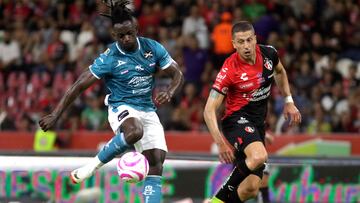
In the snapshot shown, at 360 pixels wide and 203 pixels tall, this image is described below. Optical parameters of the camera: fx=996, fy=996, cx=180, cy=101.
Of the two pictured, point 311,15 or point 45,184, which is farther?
point 311,15

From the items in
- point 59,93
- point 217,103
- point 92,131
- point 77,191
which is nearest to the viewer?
point 217,103

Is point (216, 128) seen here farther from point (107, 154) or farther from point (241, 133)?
point (107, 154)

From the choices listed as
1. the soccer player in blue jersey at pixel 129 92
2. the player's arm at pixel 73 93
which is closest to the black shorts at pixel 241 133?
the soccer player in blue jersey at pixel 129 92

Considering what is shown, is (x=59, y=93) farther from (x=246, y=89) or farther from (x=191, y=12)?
(x=246, y=89)

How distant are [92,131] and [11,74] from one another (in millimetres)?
3026

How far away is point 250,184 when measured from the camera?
1020 cm

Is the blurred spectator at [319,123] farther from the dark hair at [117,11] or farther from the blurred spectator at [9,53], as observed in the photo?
the dark hair at [117,11]

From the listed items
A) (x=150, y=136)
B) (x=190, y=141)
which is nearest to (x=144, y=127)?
(x=150, y=136)

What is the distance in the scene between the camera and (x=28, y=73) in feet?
66.5

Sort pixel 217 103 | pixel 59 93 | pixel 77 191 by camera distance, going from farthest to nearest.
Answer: pixel 59 93 → pixel 77 191 → pixel 217 103

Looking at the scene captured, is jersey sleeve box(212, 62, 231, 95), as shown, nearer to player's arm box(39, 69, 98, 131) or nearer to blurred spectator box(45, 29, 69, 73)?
player's arm box(39, 69, 98, 131)

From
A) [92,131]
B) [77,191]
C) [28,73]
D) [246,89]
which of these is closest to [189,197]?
[77,191]

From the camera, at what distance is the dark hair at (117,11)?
1009 cm

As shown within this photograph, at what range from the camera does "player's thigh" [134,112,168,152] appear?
33.7 ft
